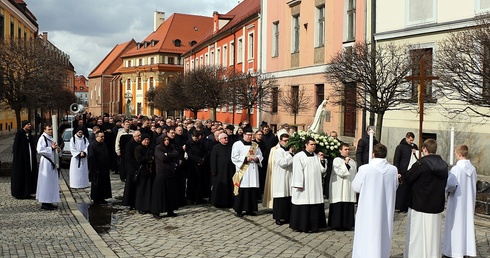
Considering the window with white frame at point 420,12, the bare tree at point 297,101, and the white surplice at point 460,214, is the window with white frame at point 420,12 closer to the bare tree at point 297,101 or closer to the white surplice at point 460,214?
the bare tree at point 297,101

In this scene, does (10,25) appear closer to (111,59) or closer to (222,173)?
(222,173)

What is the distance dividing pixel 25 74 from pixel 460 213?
19723mm

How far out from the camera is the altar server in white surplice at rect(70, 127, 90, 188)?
548 inches

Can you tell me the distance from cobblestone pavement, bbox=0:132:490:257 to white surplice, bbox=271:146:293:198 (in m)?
0.66

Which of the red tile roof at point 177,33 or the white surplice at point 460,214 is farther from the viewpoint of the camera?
the red tile roof at point 177,33

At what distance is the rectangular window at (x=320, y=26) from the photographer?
27.9 meters

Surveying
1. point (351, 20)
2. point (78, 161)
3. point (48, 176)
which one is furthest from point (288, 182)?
point (351, 20)

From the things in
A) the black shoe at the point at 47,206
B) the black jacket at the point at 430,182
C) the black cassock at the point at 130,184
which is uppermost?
the black jacket at the point at 430,182

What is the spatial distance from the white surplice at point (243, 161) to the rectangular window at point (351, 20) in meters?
14.1

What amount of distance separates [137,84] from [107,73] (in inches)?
789

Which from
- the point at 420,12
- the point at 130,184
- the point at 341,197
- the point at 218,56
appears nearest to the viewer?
the point at 341,197

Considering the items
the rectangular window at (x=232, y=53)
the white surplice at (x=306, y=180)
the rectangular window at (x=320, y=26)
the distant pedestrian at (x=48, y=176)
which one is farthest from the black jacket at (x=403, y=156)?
the rectangular window at (x=232, y=53)

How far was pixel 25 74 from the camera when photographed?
76.7 ft

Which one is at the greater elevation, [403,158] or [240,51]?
[240,51]
